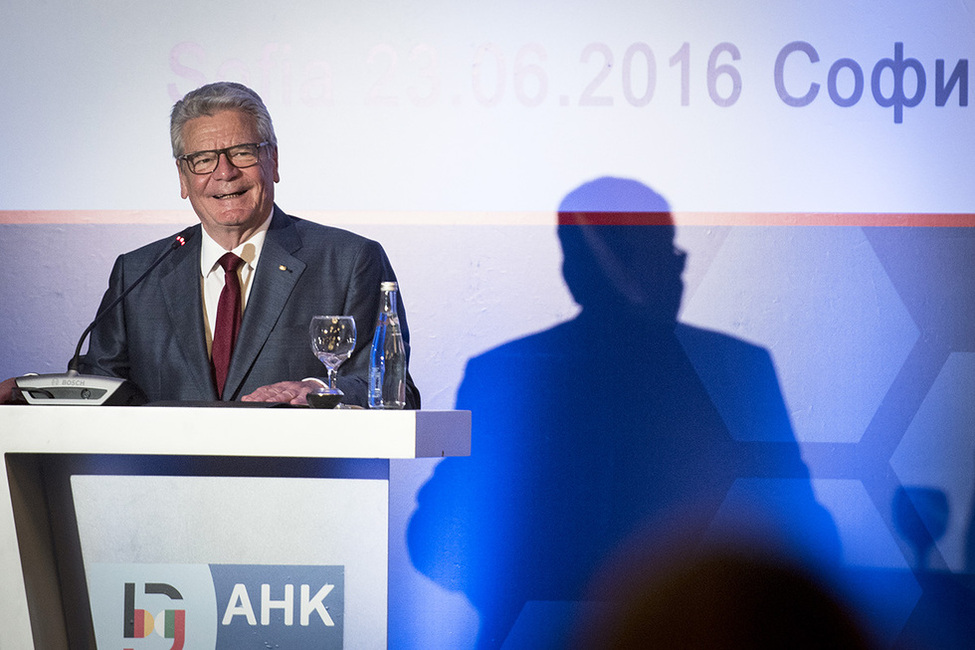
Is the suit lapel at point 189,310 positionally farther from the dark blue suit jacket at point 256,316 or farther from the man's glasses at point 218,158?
the man's glasses at point 218,158

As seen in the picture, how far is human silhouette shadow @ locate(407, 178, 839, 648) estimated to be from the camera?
10.2 ft

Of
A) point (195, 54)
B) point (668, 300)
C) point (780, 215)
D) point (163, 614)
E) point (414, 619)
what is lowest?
point (414, 619)

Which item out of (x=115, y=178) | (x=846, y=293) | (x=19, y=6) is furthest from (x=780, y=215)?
(x=19, y=6)

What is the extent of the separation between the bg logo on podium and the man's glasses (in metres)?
1.22

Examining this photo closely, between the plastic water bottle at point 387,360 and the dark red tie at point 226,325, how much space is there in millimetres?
752

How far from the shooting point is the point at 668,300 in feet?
10.3

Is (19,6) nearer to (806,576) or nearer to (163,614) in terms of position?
(163,614)

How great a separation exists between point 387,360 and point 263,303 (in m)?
0.73

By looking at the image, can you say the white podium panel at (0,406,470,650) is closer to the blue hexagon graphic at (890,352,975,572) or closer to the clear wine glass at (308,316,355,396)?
the clear wine glass at (308,316,355,396)

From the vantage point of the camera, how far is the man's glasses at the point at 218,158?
8.64ft

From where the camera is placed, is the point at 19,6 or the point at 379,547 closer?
the point at 379,547

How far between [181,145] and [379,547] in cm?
143

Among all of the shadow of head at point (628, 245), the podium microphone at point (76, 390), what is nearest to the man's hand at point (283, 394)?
the podium microphone at point (76, 390)

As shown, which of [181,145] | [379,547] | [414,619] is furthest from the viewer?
[414,619]
